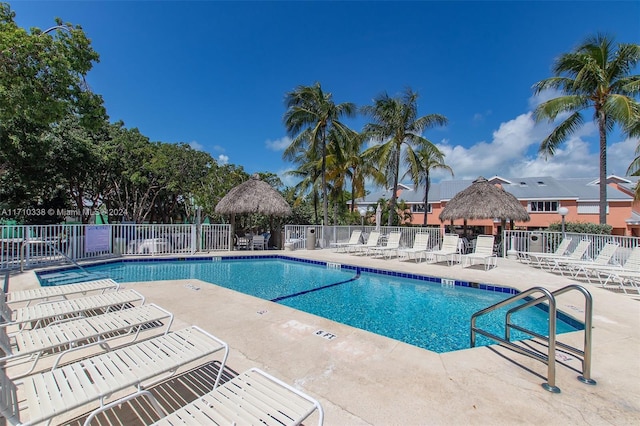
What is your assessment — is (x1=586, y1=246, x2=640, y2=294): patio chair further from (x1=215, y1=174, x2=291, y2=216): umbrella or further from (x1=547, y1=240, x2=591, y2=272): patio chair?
(x1=215, y1=174, x2=291, y2=216): umbrella

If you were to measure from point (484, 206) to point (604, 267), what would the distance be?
22.7 ft

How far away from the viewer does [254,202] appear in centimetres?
1546

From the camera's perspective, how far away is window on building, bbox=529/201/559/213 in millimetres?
29484

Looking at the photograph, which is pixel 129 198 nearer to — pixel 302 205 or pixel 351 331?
pixel 302 205

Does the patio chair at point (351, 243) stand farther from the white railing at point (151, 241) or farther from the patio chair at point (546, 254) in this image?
the patio chair at point (546, 254)

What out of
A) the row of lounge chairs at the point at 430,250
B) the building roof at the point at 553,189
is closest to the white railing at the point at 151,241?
the row of lounge chairs at the point at 430,250

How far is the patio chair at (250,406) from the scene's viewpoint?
1.76 m

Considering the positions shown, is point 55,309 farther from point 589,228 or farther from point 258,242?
point 589,228

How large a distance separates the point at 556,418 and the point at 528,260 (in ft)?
36.5

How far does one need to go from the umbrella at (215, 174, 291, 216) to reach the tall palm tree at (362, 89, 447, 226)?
6.29 meters

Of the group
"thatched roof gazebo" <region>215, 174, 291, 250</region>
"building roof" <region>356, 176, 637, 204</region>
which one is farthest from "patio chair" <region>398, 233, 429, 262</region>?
"building roof" <region>356, 176, 637, 204</region>

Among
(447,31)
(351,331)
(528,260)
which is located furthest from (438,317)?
(447,31)

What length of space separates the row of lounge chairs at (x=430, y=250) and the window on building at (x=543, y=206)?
22.5m

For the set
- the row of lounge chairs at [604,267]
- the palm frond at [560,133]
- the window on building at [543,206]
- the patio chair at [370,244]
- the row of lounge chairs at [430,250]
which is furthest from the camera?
the window on building at [543,206]
